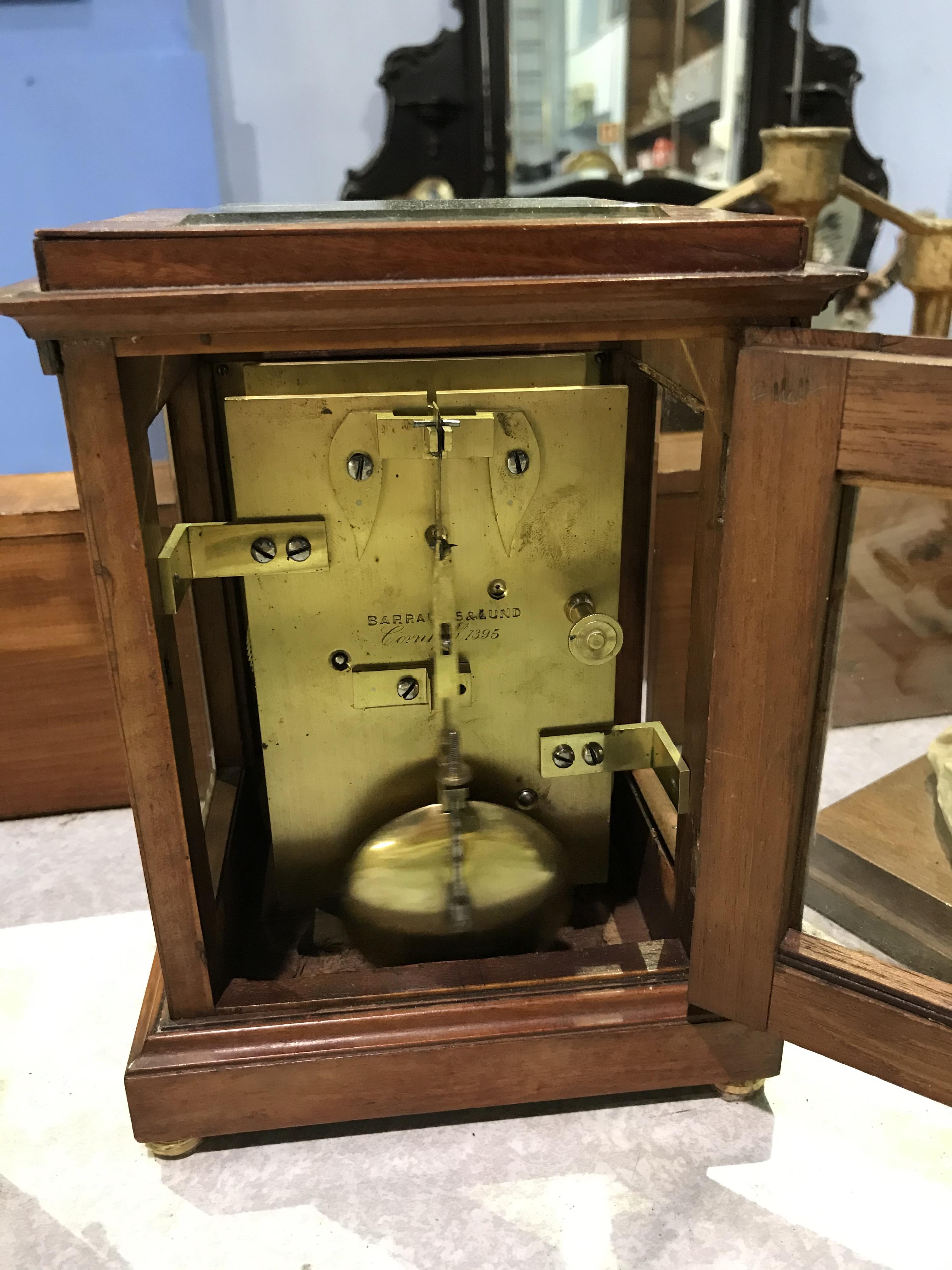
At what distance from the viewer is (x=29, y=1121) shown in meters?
0.89

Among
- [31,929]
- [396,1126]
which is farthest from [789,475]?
[31,929]

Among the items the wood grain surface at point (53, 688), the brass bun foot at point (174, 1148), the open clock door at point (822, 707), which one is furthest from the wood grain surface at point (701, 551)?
the wood grain surface at point (53, 688)

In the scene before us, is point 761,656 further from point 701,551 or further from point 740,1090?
point 740,1090

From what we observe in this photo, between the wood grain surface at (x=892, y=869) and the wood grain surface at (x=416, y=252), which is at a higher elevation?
the wood grain surface at (x=416, y=252)

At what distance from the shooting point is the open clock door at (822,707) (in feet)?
2.04

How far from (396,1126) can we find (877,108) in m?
1.95

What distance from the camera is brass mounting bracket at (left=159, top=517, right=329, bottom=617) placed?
755 mm

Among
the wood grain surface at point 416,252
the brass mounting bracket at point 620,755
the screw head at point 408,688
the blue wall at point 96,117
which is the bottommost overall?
the brass mounting bracket at point 620,755

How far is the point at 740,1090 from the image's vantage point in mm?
888

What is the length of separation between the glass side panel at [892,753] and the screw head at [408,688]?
15.1 inches

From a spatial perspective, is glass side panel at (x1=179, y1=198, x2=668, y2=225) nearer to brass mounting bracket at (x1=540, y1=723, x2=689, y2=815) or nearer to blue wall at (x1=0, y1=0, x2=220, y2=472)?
brass mounting bracket at (x1=540, y1=723, x2=689, y2=815)

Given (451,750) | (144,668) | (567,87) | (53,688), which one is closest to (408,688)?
(451,750)

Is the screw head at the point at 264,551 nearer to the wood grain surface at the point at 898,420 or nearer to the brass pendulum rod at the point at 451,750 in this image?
the brass pendulum rod at the point at 451,750

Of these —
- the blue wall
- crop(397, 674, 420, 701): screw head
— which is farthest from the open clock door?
the blue wall
